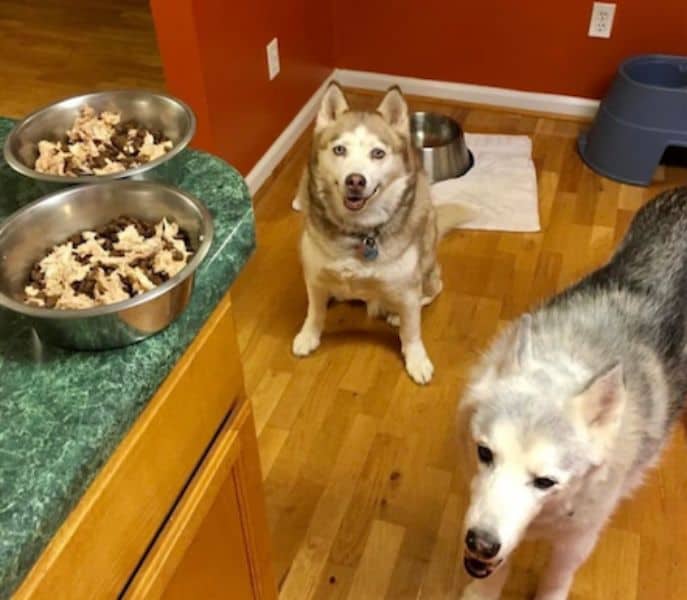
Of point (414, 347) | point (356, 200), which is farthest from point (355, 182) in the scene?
point (414, 347)

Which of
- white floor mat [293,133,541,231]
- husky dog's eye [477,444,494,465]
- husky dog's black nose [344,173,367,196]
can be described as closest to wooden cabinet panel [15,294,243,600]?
husky dog's eye [477,444,494,465]

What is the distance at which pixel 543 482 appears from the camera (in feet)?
3.97

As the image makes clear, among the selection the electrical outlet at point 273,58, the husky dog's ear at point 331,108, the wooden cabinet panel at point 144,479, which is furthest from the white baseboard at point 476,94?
the wooden cabinet panel at point 144,479

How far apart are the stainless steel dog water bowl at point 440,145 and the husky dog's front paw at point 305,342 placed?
2.95 ft

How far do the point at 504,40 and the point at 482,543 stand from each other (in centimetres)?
260

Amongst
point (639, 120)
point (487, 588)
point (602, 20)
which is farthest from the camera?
point (602, 20)

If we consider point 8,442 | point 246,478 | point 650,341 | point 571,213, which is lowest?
point 571,213

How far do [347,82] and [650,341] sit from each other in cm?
239

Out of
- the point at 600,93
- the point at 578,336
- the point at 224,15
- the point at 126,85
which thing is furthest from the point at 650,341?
the point at 126,85

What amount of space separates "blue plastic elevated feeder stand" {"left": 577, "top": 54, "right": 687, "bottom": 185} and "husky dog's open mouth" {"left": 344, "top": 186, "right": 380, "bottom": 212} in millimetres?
1366

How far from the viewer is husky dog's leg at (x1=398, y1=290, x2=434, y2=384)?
220cm

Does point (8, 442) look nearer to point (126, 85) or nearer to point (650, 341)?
point (650, 341)

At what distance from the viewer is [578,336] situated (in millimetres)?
1471

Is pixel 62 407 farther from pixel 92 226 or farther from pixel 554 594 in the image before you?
pixel 554 594
